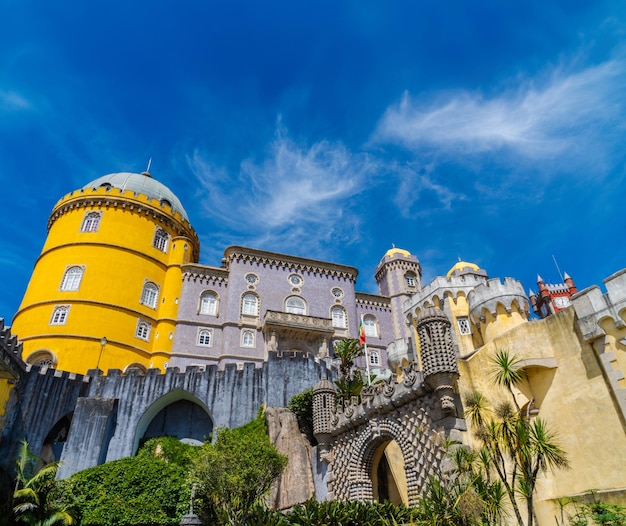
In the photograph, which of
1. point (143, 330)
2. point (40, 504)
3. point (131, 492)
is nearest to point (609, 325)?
point (131, 492)

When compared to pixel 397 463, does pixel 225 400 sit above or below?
above

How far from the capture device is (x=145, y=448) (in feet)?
76.0

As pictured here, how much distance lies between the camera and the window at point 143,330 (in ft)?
111

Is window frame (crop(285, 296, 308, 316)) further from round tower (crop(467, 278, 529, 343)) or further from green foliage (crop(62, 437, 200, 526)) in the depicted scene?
green foliage (crop(62, 437, 200, 526))

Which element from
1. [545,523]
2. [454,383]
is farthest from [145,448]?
[545,523]

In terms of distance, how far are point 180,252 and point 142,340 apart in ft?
26.4

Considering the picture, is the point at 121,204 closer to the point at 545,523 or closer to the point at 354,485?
the point at 354,485

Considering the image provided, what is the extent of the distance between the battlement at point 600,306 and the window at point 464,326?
10.7 m

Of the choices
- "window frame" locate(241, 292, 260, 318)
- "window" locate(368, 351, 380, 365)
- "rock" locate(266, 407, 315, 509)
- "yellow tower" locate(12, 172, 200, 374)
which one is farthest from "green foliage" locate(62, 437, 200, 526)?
"window" locate(368, 351, 380, 365)

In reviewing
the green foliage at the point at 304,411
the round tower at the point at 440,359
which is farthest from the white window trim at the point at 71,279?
the round tower at the point at 440,359

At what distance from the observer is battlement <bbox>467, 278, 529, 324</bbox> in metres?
24.3

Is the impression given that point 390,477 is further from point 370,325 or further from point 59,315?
point 59,315

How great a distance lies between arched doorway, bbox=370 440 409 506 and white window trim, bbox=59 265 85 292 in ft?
77.8

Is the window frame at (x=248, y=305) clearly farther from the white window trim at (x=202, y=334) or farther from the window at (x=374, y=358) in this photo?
the window at (x=374, y=358)
